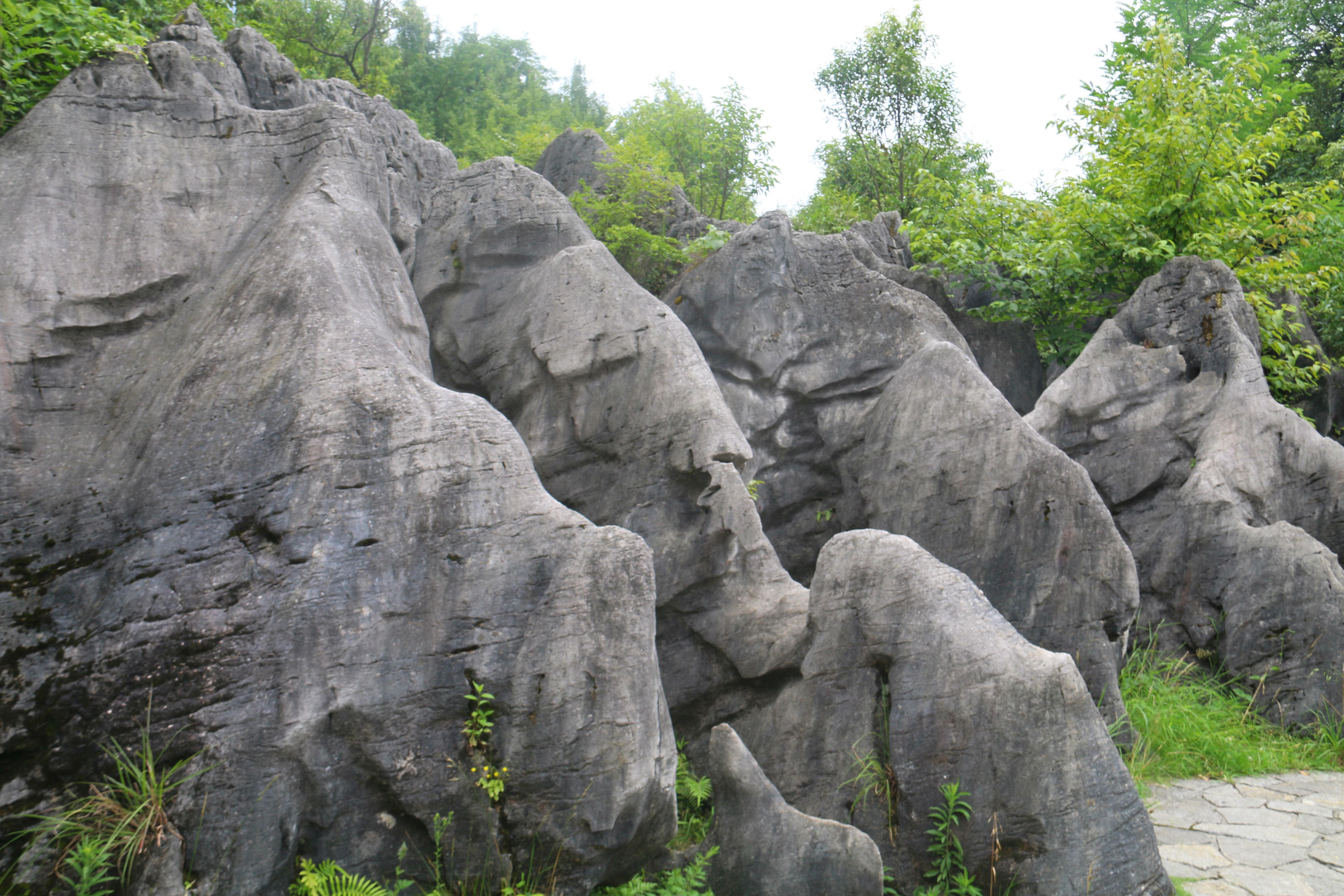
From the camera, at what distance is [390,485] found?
5.14 m

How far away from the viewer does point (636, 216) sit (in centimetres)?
1112

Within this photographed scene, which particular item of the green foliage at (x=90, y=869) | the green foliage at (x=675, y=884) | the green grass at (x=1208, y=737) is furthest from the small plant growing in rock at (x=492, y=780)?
the green grass at (x=1208, y=737)

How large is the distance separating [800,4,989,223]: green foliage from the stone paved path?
1629 centimetres

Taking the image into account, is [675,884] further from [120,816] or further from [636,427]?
A: [636,427]

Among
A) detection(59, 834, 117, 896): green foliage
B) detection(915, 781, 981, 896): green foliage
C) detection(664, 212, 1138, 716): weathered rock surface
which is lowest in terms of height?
detection(915, 781, 981, 896): green foliage

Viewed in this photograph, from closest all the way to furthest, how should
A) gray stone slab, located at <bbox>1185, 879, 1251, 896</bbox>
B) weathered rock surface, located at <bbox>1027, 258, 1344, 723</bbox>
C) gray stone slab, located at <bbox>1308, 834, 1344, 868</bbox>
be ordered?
gray stone slab, located at <bbox>1185, 879, 1251, 896</bbox>
gray stone slab, located at <bbox>1308, 834, 1344, 868</bbox>
weathered rock surface, located at <bbox>1027, 258, 1344, 723</bbox>

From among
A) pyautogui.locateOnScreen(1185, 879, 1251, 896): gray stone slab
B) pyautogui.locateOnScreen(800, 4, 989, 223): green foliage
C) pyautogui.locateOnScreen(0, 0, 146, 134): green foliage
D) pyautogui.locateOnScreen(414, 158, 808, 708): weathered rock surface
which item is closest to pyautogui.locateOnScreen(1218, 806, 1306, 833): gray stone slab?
pyautogui.locateOnScreen(1185, 879, 1251, 896): gray stone slab

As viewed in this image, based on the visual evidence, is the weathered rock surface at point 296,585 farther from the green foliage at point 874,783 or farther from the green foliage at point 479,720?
the green foliage at point 874,783

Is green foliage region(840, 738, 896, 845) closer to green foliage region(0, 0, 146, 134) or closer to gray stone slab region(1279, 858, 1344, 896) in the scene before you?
gray stone slab region(1279, 858, 1344, 896)

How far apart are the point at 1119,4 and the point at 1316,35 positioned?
3.72 metres

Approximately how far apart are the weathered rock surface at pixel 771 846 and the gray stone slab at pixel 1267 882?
2272 millimetres

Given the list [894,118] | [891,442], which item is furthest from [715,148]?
[891,442]

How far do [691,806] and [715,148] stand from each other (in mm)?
14245

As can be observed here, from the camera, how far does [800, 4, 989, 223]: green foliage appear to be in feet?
74.4
